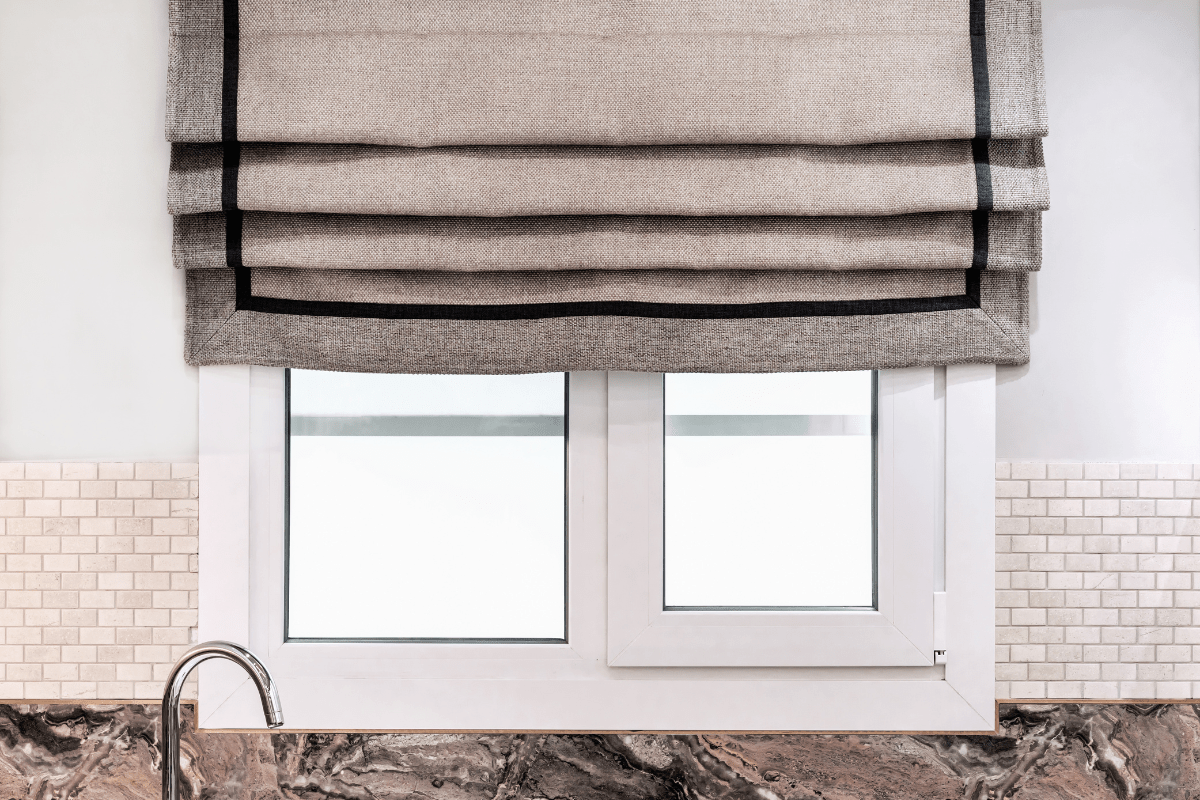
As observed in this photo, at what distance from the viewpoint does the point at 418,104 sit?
3.15ft

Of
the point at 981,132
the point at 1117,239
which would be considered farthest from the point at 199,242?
the point at 1117,239

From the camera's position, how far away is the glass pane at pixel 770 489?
3.47ft

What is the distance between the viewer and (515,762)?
103cm

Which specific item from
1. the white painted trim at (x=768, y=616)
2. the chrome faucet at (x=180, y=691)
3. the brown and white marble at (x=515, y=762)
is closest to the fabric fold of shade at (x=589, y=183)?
the white painted trim at (x=768, y=616)

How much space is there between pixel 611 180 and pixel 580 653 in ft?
2.19

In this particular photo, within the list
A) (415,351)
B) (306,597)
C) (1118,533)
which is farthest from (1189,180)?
(306,597)

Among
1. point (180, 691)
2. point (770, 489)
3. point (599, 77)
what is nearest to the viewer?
point (180, 691)

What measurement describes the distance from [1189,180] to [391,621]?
4.37ft

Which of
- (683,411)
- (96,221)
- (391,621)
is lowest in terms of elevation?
(391,621)

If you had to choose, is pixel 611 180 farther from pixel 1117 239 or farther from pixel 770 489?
pixel 1117 239

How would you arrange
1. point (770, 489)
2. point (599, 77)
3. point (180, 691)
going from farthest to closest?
point (770, 489) → point (599, 77) → point (180, 691)

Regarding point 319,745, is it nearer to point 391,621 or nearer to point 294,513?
point 391,621

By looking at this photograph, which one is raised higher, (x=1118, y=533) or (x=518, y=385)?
(x=518, y=385)

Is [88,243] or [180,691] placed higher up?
[88,243]
